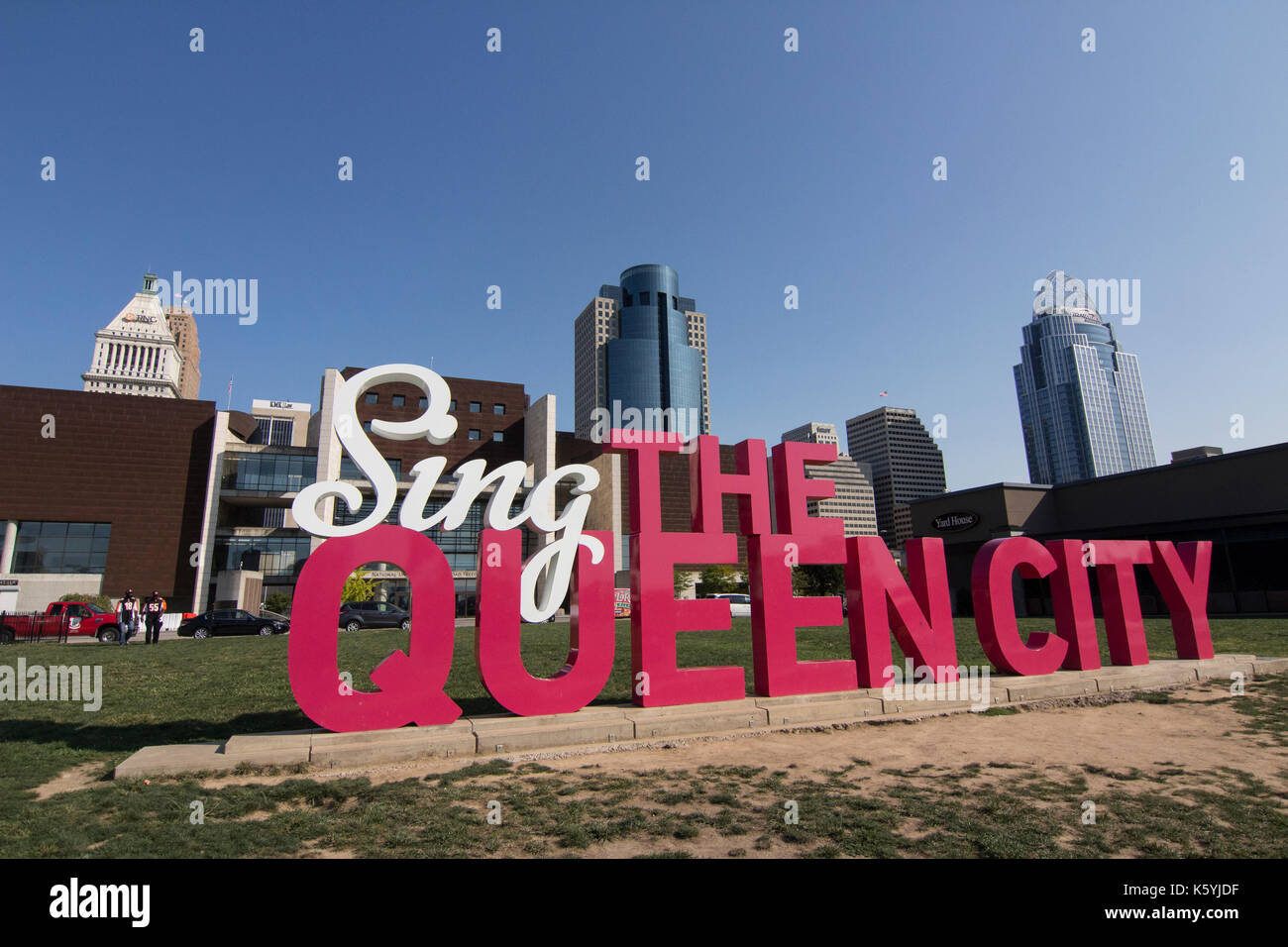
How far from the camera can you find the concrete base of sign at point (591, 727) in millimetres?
7480

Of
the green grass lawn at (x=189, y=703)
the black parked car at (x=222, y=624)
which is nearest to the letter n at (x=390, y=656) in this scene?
the green grass lawn at (x=189, y=703)

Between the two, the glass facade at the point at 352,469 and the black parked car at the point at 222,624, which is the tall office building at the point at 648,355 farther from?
the black parked car at the point at 222,624

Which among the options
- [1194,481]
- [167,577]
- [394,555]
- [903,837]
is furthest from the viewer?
[167,577]

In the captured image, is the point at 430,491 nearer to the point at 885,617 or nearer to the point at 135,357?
the point at 885,617

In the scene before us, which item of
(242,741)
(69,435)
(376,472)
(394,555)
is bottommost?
(242,741)

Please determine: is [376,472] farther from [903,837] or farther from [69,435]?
[69,435]

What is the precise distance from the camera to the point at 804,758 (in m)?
8.02

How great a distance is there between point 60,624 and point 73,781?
28275mm

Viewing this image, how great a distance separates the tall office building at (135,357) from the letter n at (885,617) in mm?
160099

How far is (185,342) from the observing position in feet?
572

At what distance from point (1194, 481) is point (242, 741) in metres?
39.3

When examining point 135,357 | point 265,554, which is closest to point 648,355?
point 135,357

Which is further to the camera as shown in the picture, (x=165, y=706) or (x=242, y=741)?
(x=165, y=706)
